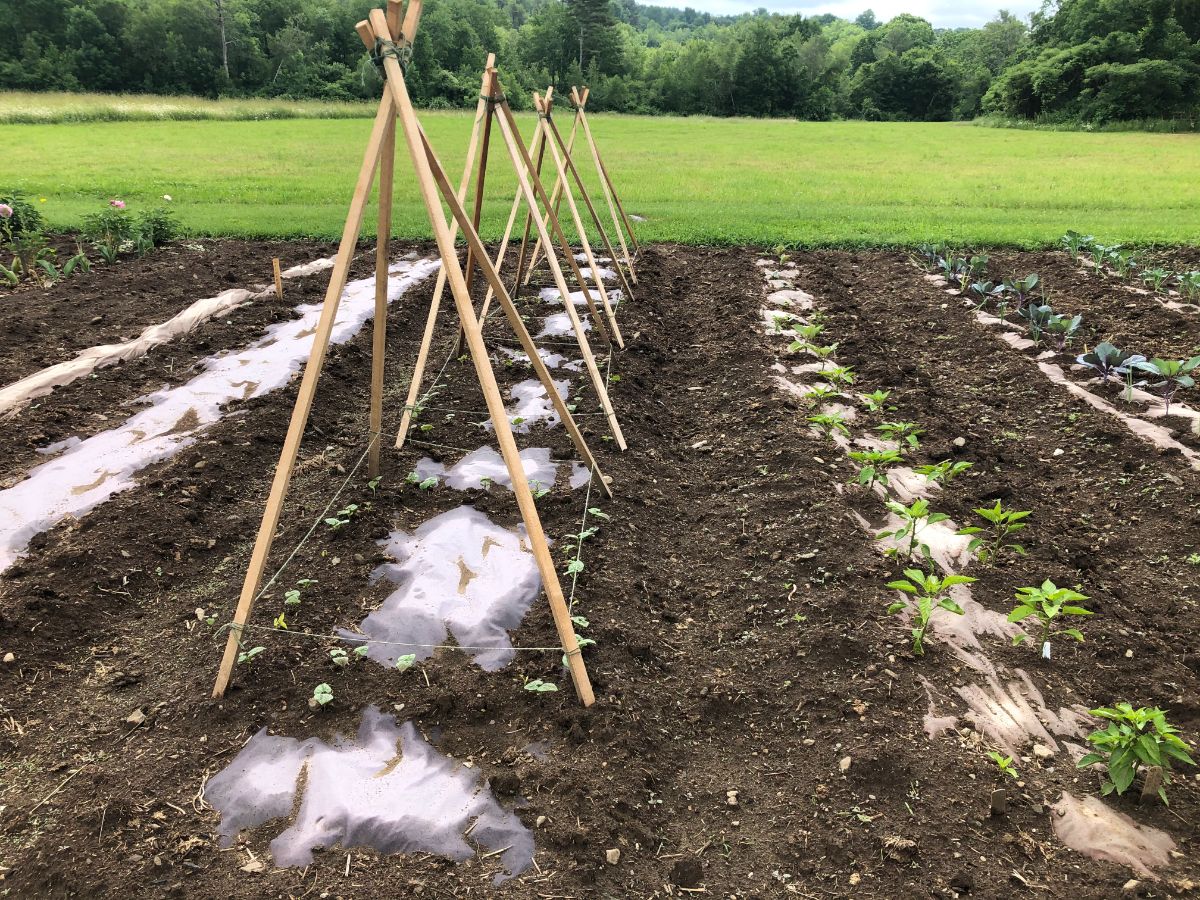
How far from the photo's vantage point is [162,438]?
16.5ft

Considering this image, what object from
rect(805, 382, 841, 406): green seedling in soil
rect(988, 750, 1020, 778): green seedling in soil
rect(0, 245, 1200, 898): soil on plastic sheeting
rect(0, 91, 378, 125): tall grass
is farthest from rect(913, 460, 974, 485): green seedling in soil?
rect(0, 91, 378, 125): tall grass

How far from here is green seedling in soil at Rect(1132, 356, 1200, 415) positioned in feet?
15.5

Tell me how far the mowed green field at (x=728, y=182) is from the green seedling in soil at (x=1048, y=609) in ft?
28.3

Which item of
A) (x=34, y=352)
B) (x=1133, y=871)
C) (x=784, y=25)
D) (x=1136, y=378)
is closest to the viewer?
(x=1133, y=871)

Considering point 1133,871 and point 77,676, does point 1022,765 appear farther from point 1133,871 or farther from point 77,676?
point 77,676

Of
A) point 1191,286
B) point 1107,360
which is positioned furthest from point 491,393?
point 1191,286

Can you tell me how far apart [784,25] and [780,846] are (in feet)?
285

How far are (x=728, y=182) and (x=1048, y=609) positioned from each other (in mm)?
15848

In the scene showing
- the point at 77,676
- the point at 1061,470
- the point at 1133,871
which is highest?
the point at 1061,470

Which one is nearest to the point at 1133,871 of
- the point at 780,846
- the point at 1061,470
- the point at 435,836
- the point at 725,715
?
the point at 780,846

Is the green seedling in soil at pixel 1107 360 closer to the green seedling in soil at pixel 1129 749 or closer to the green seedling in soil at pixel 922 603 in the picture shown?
the green seedling in soil at pixel 922 603

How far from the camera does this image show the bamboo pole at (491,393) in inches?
110

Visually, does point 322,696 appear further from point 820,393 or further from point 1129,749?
point 820,393

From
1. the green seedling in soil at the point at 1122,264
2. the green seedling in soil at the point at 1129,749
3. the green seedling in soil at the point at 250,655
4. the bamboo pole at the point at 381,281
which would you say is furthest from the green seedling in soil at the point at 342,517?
the green seedling in soil at the point at 1122,264
